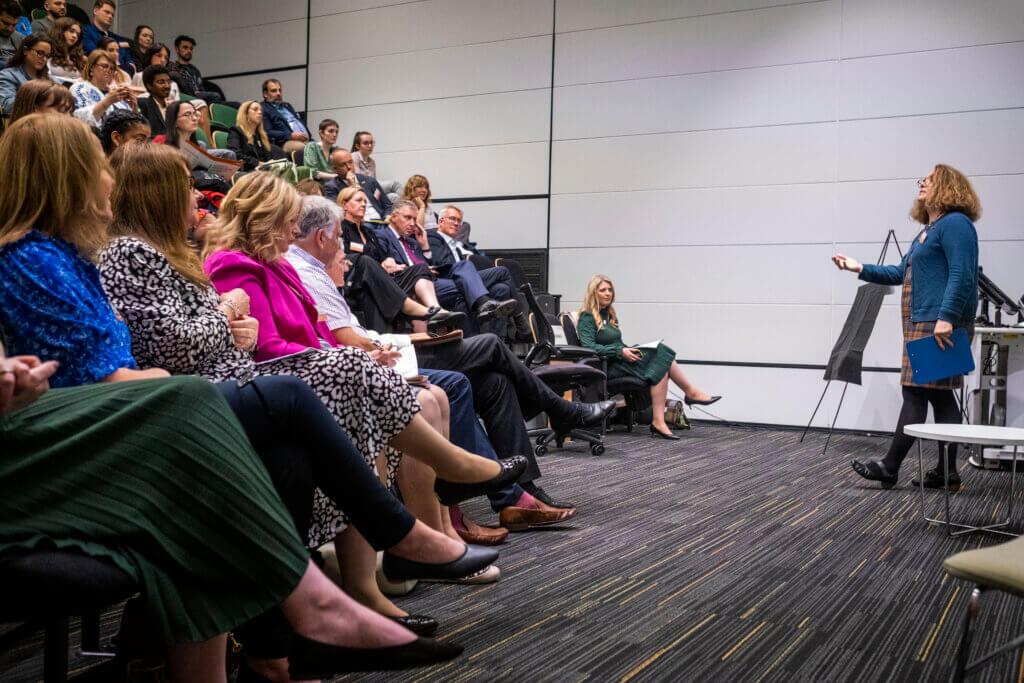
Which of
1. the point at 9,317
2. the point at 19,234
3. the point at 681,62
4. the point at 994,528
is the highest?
the point at 681,62

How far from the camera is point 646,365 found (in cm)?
622

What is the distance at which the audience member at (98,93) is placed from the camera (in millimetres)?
4523

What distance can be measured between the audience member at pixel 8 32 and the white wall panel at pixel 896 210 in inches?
229

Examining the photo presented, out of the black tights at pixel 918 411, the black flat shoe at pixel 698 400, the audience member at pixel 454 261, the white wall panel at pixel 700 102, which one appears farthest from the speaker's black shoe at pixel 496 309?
the white wall panel at pixel 700 102

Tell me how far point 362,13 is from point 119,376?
770cm

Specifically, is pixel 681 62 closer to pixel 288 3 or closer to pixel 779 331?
pixel 779 331

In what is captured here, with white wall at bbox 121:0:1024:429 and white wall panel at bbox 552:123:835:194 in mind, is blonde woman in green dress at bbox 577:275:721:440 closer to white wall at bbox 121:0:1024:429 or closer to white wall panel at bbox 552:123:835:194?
white wall at bbox 121:0:1024:429

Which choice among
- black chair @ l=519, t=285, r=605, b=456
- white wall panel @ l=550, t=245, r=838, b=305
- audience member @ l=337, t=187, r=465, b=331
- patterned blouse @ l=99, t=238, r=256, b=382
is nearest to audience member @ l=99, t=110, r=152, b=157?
audience member @ l=337, t=187, r=465, b=331

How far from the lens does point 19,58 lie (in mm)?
5074

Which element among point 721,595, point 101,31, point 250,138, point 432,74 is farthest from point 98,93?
point 721,595

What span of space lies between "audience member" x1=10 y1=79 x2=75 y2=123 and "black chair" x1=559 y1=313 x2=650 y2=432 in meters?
3.75

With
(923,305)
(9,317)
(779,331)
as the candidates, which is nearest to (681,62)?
(779,331)

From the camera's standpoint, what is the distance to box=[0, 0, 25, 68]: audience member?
18.1 feet

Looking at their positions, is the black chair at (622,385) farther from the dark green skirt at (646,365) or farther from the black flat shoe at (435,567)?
the black flat shoe at (435,567)
